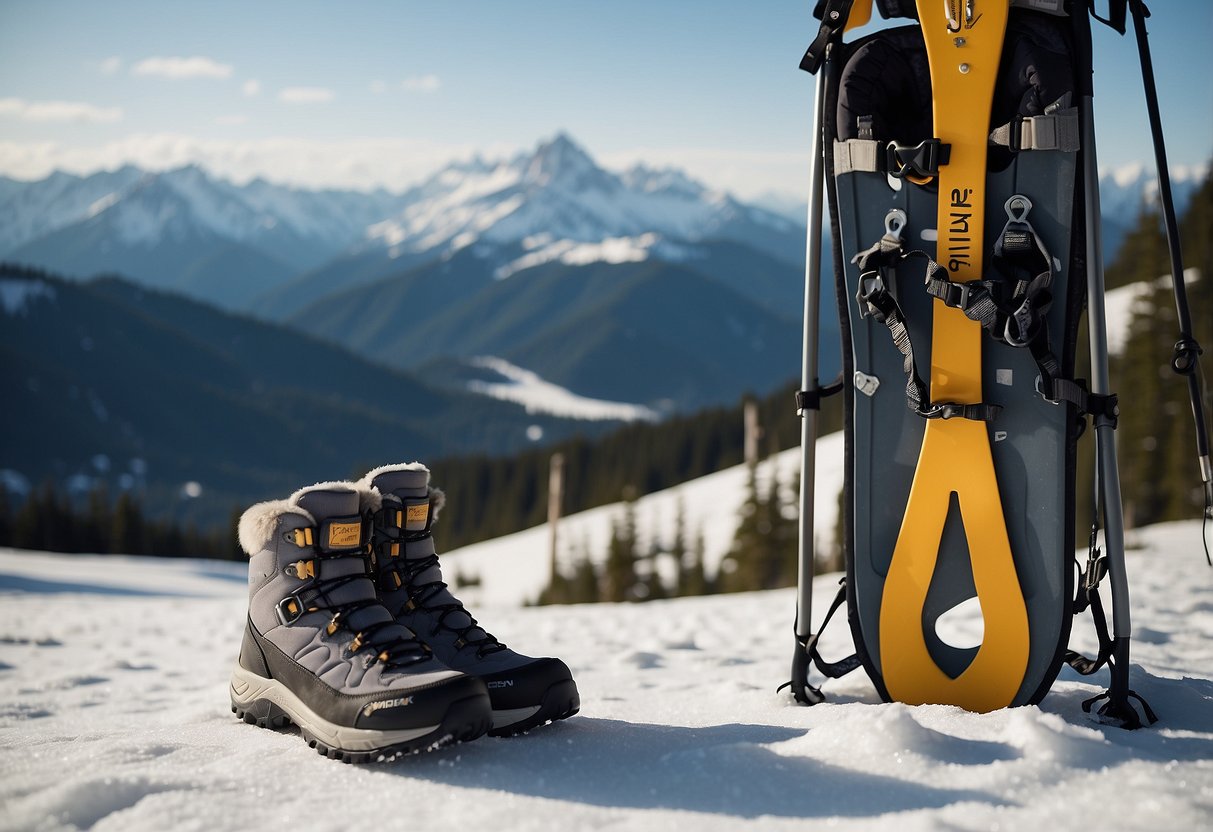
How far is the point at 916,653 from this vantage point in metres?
2.67

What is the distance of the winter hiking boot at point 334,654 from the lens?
2041mm

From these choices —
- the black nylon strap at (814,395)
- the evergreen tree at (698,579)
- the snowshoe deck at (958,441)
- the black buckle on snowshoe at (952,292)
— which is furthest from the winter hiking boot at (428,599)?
the evergreen tree at (698,579)


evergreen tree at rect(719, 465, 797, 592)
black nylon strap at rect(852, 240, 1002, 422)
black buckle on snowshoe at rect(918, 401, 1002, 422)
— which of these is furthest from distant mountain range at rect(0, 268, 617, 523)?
black buckle on snowshoe at rect(918, 401, 1002, 422)

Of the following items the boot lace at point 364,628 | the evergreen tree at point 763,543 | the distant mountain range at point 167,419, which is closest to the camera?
the boot lace at point 364,628

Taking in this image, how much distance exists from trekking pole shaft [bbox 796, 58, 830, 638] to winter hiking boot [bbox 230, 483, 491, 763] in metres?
1.18

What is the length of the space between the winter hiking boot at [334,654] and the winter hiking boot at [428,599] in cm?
8

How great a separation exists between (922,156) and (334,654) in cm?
207

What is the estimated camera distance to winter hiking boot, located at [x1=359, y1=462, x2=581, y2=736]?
2373 mm

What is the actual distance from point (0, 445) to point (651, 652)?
165 metres

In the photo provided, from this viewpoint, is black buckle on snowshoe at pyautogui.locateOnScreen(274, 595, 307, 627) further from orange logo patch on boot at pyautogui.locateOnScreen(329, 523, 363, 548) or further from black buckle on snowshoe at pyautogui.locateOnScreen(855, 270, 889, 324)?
black buckle on snowshoe at pyautogui.locateOnScreen(855, 270, 889, 324)

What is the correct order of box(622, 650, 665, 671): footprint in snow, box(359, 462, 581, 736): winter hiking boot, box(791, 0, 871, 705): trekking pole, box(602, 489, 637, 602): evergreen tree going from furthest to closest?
box(602, 489, 637, 602): evergreen tree
box(622, 650, 665, 671): footprint in snow
box(791, 0, 871, 705): trekking pole
box(359, 462, 581, 736): winter hiking boot

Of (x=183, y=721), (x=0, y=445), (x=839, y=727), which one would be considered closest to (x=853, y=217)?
(x=839, y=727)

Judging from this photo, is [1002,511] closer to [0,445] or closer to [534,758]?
[534,758]

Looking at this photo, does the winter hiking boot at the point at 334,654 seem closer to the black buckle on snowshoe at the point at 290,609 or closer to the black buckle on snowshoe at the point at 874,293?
the black buckle on snowshoe at the point at 290,609
